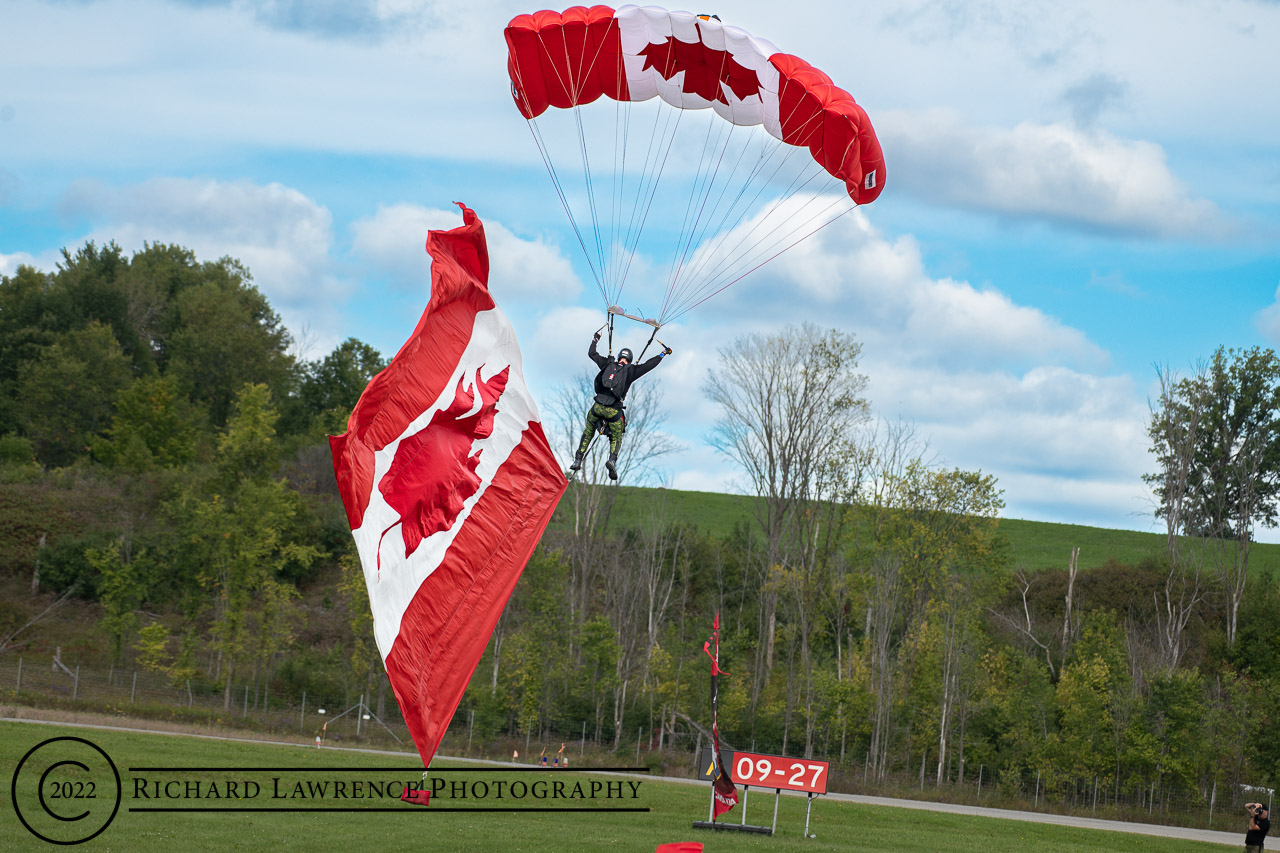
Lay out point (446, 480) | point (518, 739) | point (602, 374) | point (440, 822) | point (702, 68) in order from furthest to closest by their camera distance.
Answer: point (518, 739) < point (440, 822) < point (702, 68) < point (602, 374) < point (446, 480)

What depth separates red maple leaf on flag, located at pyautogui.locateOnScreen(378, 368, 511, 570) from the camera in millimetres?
9516

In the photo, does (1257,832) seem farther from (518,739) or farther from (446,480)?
(518,739)

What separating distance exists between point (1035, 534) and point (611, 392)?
61.9 m

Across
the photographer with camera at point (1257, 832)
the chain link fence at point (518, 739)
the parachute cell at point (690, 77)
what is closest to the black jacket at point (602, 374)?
the parachute cell at point (690, 77)

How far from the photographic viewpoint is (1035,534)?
223ft

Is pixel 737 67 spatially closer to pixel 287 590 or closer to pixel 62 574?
pixel 287 590

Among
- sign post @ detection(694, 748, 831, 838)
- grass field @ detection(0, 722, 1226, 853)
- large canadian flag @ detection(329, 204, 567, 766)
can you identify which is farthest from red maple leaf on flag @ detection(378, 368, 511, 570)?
sign post @ detection(694, 748, 831, 838)

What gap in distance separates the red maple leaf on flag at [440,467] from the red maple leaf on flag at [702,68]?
4723mm

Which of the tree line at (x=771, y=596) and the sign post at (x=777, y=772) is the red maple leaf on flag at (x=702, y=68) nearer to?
the sign post at (x=777, y=772)

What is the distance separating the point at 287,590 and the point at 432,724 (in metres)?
29.8

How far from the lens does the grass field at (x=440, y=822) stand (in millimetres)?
14789

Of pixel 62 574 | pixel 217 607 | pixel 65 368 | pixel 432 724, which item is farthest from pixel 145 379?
pixel 432 724

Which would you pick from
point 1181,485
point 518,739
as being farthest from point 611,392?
point 1181,485

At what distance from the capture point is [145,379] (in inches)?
2276
